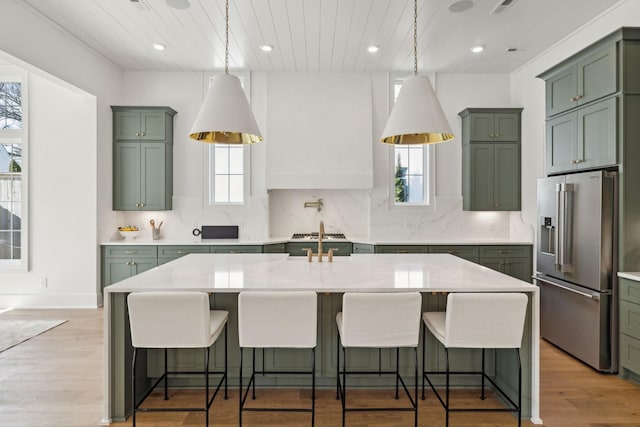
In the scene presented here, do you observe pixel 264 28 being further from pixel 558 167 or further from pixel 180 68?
pixel 558 167

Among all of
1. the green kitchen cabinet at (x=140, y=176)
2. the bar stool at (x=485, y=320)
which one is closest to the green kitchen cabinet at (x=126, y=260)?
the green kitchen cabinet at (x=140, y=176)

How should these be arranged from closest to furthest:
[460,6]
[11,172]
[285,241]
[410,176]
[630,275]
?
[630,275], [460,6], [11,172], [285,241], [410,176]

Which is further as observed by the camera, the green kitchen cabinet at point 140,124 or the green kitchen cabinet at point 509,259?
the green kitchen cabinet at point 140,124

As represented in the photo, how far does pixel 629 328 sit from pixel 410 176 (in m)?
3.18

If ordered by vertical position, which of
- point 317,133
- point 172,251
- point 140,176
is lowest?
point 172,251

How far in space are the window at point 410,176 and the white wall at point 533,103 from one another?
131cm

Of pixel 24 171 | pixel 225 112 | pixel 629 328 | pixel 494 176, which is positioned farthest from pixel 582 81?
pixel 24 171

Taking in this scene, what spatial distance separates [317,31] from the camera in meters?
4.08

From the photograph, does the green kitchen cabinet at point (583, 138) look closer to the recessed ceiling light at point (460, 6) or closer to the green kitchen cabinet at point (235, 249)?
the recessed ceiling light at point (460, 6)

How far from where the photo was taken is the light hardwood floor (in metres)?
2.33

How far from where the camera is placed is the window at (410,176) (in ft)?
18.0

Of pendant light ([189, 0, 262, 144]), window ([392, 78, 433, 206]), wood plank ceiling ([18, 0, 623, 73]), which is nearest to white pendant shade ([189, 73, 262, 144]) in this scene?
pendant light ([189, 0, 262, 144])

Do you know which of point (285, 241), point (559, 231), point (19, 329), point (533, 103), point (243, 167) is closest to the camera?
point (559, 231)

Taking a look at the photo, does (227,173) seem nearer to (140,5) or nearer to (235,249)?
(235,249)
